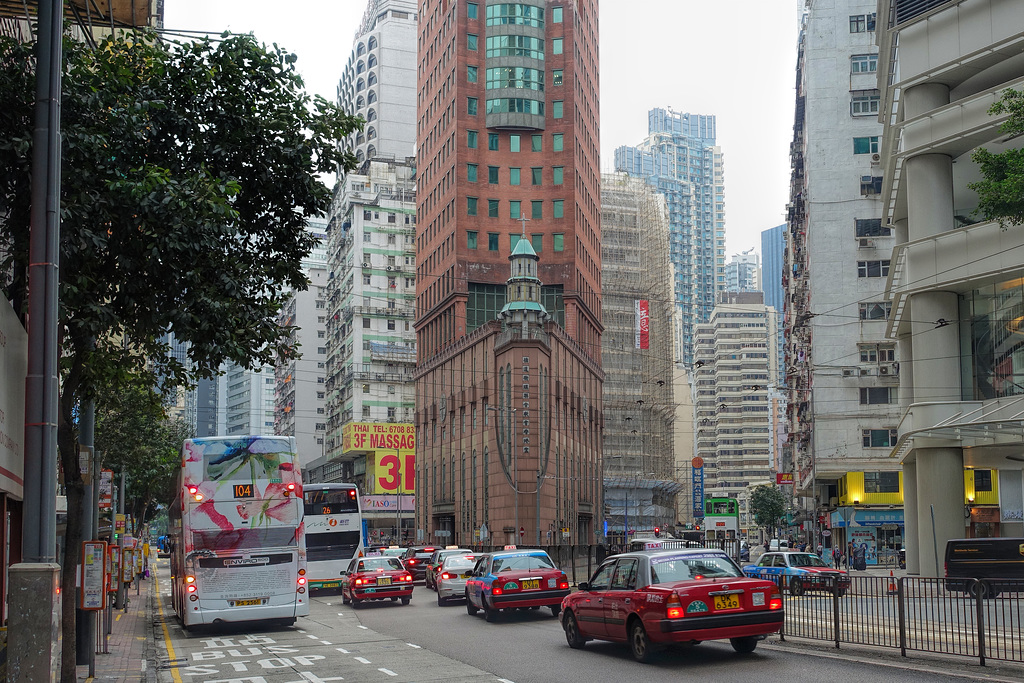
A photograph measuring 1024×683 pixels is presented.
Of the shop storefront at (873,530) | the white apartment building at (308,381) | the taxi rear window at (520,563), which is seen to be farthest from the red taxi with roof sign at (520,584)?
the white apartment building at (308,381)

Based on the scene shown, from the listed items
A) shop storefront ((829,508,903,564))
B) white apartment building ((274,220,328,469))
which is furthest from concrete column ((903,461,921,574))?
white apartment building ((274,220,328,469))

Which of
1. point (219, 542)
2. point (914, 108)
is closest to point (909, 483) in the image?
point (914, 108)

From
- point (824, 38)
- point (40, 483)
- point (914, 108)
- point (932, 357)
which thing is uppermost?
point (824, 38)

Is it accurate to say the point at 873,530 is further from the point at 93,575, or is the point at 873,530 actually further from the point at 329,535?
the point at 93,575

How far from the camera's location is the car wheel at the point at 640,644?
50.1 feet

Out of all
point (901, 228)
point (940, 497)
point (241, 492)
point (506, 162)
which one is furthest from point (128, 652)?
point (506, 162)

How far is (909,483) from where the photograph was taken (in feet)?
141

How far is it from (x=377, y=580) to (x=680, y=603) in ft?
55.7

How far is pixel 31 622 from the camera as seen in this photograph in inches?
354

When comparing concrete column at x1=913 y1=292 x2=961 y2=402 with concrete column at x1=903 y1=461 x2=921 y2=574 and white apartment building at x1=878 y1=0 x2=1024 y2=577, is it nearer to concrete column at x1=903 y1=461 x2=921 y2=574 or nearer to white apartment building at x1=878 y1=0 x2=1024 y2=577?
white apartment building at x1=878 y1=0 x2=1024 y2=577

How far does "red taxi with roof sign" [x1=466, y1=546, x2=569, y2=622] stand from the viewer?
23297 mm

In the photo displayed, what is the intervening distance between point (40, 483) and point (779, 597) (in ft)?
32.9

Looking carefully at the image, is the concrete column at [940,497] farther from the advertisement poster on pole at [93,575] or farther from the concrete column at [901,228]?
the advertisement poster on pole at [93,575]

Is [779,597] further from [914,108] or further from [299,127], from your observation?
[914,108]
